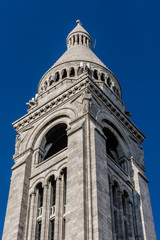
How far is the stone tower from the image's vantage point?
31688 mm

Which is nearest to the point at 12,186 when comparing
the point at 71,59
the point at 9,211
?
the point at 9,211

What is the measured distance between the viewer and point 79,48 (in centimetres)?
5259

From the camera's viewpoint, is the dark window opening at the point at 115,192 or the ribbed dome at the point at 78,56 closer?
the dark window opening at the point at 115,192

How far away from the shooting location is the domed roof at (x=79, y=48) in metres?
48.8

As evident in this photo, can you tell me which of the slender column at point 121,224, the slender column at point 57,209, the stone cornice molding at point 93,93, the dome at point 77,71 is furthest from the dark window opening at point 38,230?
the dome at point 77,71

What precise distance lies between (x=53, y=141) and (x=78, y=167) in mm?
9026

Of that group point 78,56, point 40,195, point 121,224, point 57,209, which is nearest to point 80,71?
point 78,56

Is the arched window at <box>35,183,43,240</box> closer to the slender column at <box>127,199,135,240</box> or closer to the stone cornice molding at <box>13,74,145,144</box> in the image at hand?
the slender column at <box>127,199,135,240</box>

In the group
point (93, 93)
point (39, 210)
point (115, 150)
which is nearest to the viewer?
point (39, 210)

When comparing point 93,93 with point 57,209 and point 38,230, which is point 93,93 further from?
point 38,230

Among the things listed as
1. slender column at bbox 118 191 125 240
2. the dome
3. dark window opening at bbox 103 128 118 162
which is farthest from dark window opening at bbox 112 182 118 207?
the dome

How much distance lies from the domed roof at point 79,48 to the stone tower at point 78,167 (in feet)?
2.75

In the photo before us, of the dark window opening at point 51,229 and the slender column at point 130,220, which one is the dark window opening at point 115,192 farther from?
the dark window opening at point 51,229

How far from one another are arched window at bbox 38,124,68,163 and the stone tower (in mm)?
83
